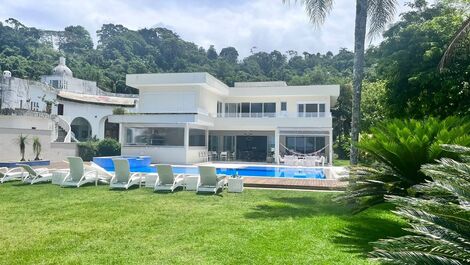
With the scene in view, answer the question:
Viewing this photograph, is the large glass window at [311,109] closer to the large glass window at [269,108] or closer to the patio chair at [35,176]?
the large glass window at [269,108]

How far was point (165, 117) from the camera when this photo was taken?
2788 cm

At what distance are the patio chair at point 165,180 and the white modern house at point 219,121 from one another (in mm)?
14079

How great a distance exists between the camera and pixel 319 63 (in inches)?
2640

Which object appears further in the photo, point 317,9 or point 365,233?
point 317,9

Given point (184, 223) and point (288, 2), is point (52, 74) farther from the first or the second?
point (184, 223)

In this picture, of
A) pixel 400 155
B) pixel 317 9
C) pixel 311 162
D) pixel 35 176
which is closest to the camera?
pixel 400 155

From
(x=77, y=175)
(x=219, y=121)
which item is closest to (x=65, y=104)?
(x=219, y=121)

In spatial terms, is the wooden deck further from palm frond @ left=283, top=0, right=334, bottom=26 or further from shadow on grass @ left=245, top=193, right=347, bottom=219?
palm frond @ left=283, top=0, right=334, bottom=26

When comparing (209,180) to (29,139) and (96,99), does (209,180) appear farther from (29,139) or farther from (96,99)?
(96,99)

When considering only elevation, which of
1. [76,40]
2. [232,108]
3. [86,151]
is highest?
[76,40]

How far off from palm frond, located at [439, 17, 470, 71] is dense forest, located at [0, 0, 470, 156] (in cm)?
112

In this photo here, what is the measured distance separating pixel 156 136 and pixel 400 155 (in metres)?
22.9

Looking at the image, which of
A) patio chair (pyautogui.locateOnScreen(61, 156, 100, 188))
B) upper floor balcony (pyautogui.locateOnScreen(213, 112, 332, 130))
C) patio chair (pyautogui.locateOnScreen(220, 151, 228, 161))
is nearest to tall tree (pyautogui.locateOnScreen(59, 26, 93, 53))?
upper floor balcony (pyautogui.locateOnScreen(213, 112, 332, 130))

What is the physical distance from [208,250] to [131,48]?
84287 millimetres
